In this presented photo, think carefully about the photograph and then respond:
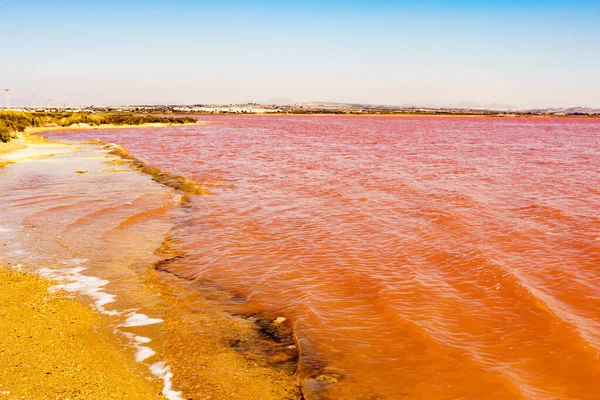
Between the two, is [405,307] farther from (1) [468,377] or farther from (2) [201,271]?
(2) [201,271]

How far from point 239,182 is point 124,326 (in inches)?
599

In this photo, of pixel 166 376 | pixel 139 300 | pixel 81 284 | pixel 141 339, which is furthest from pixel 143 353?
pixel 81 284

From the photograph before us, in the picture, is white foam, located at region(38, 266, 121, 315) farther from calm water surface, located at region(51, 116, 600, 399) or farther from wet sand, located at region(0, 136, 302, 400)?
calm water surface, located at region(51, 116, 600, 399)

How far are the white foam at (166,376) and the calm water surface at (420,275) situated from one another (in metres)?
1.68

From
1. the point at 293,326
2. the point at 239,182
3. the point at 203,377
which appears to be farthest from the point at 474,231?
the point at 239,182

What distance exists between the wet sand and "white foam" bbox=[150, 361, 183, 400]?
0.04ft

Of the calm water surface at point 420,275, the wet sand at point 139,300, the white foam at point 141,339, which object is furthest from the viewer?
the white foam at point 141,339

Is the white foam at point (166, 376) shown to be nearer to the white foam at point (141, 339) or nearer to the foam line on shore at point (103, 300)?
the foam line on shore at point (103, 300)

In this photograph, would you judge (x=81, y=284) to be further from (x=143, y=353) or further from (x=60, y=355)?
(x=143, y=353)

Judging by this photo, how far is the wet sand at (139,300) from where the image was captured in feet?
19.1

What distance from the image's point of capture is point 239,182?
873 inches

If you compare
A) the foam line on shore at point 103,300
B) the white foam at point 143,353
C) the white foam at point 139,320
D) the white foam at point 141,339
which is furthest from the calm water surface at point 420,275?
the white foam at point 143,353

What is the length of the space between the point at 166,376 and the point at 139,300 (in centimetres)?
269

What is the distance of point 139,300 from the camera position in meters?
8.26
